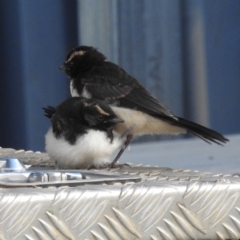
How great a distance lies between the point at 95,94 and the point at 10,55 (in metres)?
1.56

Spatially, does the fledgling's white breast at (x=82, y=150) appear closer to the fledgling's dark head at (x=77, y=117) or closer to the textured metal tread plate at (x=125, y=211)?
the fledgling's dark head at (x=77, y=117)

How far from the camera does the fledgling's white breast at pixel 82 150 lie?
290 cm

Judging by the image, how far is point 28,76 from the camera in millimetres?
5707

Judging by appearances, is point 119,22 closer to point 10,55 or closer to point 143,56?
point 143,56

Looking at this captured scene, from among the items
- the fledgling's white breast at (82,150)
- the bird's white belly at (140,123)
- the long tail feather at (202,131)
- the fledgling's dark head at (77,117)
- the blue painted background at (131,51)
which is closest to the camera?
the fledgling's white breast at (82,150)

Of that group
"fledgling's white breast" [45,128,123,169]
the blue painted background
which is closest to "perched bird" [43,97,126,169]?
"fledgling's white breast" [45,128,123,169]

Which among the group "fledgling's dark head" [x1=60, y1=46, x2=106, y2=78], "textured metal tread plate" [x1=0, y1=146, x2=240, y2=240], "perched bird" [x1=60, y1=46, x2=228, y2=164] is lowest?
"perched bird" [x1=60, y1=46, x2=228, y2=164]

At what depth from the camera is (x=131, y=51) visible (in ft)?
20.3

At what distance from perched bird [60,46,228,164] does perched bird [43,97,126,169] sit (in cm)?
104

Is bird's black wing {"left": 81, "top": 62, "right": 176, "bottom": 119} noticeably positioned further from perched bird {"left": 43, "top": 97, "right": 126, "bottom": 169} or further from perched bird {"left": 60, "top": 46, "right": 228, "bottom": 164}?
perched bird {"left": 43, "top": 97, "right": 126, "bottom": 169}

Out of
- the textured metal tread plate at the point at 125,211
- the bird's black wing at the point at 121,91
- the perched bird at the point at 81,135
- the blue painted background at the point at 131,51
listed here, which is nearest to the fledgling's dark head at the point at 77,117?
the perched bird at the point at 81,135

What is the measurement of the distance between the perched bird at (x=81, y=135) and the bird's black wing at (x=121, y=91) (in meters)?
1.12

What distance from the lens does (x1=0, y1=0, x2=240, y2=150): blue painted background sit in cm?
572

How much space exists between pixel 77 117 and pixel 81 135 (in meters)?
0.08
